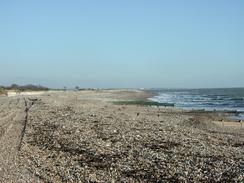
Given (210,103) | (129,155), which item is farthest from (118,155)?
(210,103)

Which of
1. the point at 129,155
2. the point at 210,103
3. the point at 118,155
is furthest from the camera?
the point at 210,103

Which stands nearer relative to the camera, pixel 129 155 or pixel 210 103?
pixel 129 155

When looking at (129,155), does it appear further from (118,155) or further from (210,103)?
(210,103)

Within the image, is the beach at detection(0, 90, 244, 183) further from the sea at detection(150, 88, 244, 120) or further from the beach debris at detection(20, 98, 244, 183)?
the sea at detection(150, 88, 244, 120)

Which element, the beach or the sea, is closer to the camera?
the beach

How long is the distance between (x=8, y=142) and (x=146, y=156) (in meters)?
7.96

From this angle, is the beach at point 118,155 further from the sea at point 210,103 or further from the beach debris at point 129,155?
the sea at point 210,103

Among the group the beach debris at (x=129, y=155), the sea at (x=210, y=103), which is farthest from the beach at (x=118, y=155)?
the sea at (x=210, y=103)

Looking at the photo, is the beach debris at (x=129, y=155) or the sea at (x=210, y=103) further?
the sea at (x=210, y=103)

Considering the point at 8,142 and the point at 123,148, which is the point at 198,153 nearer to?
the point at 123,148

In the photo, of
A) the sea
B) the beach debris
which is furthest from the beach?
the sea

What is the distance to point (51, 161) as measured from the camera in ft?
54.6

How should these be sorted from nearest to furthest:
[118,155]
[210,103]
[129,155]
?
[129,155], [118,155], [210,103]

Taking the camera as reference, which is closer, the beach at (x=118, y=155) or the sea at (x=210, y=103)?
the beach at (x=118, y=155)
